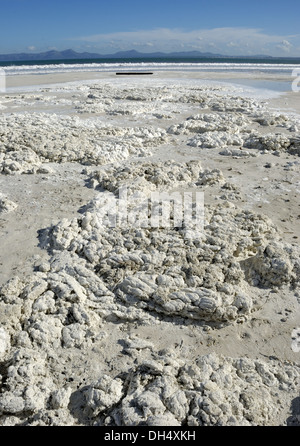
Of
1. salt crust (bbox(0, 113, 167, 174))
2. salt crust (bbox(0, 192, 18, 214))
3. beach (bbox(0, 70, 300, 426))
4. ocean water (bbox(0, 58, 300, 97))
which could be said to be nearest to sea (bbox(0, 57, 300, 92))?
ocean water (bbox(0, 58, 300, 97))

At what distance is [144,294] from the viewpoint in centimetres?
372

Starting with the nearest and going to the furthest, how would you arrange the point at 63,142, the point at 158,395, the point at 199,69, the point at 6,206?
1. the point at 158,395
2. the point at 6,206
3. the point at 63,142
4. the point at 199,69

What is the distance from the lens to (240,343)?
335 cm

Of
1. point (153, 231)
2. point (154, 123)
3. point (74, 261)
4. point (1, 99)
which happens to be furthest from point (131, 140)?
point (1, 99)

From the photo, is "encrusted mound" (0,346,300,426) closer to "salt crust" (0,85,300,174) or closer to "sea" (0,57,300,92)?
"salt crust" (0,85,300,174)

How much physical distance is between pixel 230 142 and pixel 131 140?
2.76 m

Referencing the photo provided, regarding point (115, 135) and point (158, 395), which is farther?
point (115, 135)

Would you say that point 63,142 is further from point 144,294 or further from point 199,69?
point 199,69

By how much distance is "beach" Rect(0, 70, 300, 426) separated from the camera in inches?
106

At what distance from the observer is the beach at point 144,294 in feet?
8.84

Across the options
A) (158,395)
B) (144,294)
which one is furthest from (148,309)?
(158,395)

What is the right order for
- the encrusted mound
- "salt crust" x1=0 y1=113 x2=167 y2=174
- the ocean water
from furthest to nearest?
the ocean water, "salt crust" x1=0 y1=113 x2=167 y2=174, the encrusted mound

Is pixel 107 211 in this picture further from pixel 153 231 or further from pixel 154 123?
pixel 154 123

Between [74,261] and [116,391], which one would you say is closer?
[116,391]
